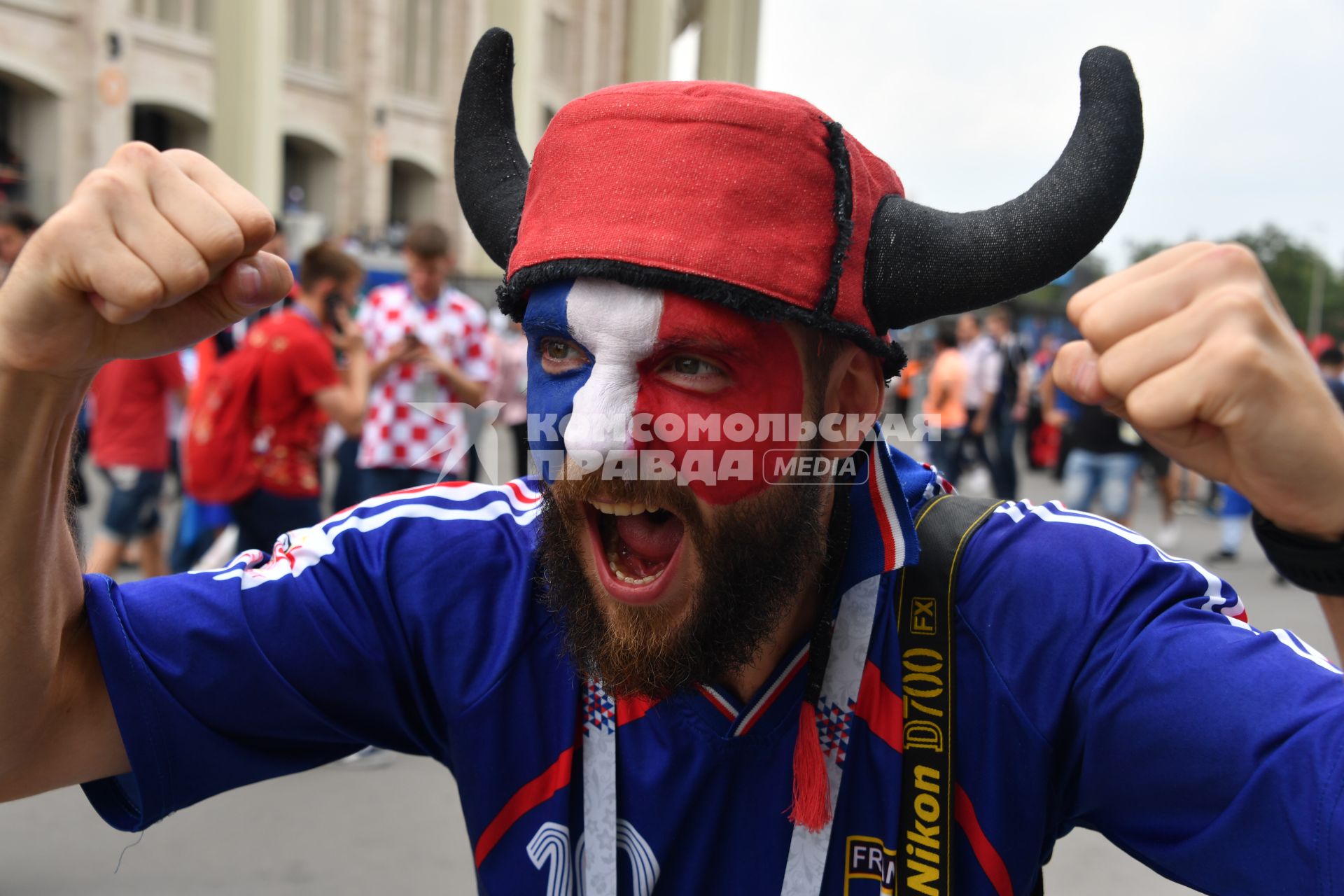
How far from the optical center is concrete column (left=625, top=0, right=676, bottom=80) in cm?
2980

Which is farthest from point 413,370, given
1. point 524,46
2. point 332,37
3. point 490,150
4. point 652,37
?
point 652,37

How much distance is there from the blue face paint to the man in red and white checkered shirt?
3.55m

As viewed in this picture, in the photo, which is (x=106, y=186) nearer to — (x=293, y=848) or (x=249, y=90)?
(x=293, y=848)

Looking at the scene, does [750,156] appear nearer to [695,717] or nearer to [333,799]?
[695,717]

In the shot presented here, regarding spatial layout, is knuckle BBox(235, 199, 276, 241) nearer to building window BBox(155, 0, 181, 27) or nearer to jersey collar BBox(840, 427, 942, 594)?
jersey collar BBox(840, 427, 942, 594)

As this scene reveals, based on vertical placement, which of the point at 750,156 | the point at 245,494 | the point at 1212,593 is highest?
the point at 750,156

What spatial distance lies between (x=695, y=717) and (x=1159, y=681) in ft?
2.27

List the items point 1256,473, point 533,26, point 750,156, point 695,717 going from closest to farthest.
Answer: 1. point 1256,473
2. point 750,156
3. point 695,717
4. point 533,26

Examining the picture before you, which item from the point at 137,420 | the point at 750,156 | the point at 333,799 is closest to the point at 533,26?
the point at 137,420

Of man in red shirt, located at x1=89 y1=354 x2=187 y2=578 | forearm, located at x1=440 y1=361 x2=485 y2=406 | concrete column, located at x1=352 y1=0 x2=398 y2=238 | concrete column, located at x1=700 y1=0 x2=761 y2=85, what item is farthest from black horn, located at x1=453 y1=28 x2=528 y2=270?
concrete column, located at x1=700 y1=0 x2=761 y2=85

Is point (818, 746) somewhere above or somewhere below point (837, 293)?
below

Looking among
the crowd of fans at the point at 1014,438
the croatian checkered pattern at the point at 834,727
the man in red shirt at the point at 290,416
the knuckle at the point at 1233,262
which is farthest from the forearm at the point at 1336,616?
Answer: the crowd of fans at the point at 1014,438

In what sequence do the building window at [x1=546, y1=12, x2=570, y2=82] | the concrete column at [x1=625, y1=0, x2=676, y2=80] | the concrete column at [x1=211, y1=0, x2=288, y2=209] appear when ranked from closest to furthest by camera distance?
1. the concrete column at [x1=211, y1=0, x2=288, y2=209]
2. the concrete column at [x1=625, y1=0, x2=676, y2=80]
3. the building window at [x1=546, y1=12, x2=570, y2=82]

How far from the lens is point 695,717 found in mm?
1761
